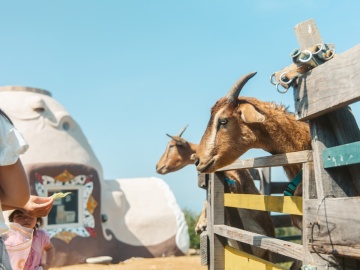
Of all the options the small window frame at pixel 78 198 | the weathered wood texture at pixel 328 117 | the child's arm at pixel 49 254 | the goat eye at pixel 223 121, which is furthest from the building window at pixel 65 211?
the weathered wood texture at pixel 328 117

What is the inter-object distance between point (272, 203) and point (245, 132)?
0.72 metres

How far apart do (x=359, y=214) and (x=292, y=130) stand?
1.51m

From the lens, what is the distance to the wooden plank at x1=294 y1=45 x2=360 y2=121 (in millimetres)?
2016

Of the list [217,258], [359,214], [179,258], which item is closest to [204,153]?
[217,258]

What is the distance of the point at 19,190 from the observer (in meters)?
1.79

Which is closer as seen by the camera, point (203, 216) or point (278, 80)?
point (278, 80)

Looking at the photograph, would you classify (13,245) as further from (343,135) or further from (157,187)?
(157,187)

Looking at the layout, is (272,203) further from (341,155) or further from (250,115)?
(341,155)

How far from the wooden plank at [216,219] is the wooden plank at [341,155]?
1965 millimetres

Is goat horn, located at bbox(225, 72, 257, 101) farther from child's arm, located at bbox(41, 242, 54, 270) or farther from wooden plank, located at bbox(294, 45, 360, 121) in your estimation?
child's arm, located at bbox(41, 242, 54, 270)

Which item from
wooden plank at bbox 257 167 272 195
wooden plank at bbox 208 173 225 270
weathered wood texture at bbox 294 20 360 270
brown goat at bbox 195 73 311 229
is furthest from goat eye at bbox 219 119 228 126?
wooden plank at bbox 257 167 272 195

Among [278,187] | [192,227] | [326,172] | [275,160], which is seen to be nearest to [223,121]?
[275,160]

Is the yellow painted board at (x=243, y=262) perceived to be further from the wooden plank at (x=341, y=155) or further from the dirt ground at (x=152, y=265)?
the dirt ground at (x=152, y=265)

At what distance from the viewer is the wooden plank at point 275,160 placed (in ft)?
8.29
